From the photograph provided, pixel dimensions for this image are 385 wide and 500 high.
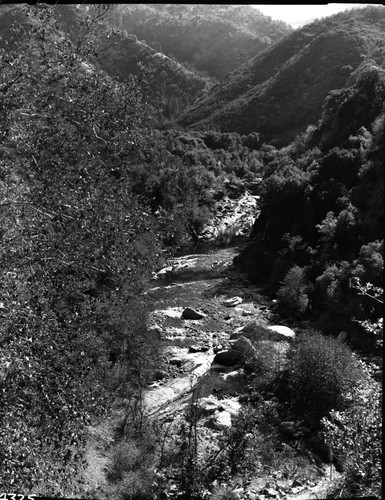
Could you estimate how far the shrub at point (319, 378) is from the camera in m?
14.1

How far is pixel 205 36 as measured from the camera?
499 ft

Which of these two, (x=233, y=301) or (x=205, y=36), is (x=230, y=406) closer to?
(x=233, y=301)

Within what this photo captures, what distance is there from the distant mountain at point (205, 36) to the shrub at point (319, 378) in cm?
12900

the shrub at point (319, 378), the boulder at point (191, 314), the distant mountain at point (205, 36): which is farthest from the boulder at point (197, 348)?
the distant mountain at point (205, 36)

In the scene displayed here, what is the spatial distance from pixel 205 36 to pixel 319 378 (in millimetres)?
153080

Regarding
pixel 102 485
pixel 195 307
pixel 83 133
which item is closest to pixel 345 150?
pixel 195 307

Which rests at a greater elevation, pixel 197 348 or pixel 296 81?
pixel 296 81

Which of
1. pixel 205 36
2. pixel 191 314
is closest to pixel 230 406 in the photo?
pixel 191 314

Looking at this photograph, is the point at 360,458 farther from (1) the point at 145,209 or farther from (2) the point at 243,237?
(2) the point at 243,237

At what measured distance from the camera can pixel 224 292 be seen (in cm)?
2809

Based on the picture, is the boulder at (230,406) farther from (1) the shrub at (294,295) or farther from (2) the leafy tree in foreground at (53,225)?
(2) the leafy tree in foreground at (53,225)

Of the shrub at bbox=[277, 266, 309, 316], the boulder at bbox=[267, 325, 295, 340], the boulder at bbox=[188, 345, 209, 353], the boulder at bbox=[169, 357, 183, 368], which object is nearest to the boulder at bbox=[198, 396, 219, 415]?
the boulder at bbox=[169, 357, 183, 368]

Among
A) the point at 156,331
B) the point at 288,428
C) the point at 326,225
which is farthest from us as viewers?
the point at 326,225

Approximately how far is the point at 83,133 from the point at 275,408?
11.9 m
